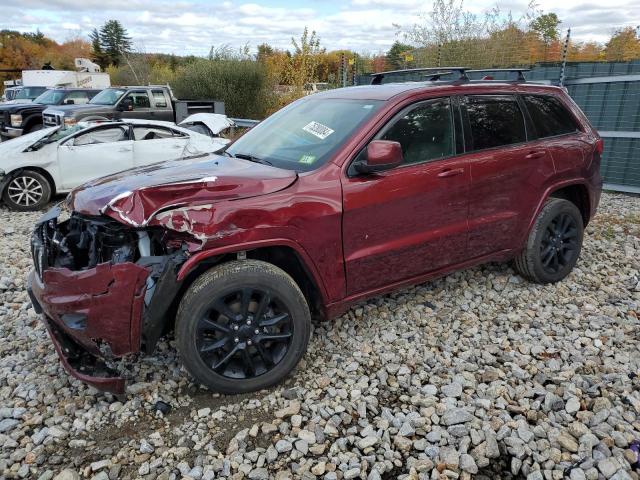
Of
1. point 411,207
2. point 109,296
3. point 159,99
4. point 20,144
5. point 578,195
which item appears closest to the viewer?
point 109,296

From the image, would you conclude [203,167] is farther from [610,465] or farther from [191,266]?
[610,465]

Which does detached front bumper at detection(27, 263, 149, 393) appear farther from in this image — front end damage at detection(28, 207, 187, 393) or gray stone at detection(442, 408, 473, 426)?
gray stone at detection(442, 408, 473, 426)

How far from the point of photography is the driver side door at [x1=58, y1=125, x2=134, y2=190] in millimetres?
7883

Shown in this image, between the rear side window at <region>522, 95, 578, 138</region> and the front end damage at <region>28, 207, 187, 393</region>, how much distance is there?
3.15 meters

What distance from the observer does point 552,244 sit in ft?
14.5

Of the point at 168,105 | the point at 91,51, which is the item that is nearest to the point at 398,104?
the point at 168,105

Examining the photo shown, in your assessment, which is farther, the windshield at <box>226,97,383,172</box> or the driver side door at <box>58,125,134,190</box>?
the driver side door at <box>58,125,134,190</box>

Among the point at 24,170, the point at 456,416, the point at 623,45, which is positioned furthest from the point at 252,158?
the point at 623,45

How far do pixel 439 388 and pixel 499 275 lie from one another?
6.38ft

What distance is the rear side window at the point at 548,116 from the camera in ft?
13.6

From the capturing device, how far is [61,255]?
301cm

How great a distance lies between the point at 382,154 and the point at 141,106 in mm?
12627

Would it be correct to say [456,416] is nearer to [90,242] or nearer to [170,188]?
[170,188]

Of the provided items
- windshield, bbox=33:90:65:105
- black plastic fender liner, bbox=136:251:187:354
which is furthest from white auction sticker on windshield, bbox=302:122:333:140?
windshield, bbox=33:90:65:105
